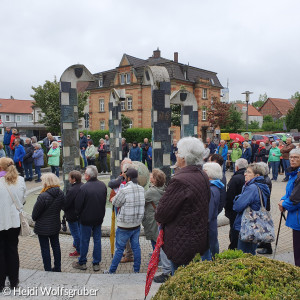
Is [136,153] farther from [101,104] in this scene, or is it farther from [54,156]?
[101,104]

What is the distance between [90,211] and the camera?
16.0 ft

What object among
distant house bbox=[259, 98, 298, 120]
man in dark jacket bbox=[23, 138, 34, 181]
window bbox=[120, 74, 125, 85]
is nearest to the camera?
man in dark jacket bbox=[23, 138, 34, 181]

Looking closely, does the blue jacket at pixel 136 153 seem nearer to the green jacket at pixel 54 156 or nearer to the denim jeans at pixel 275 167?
the green jacket at pixel 54 156

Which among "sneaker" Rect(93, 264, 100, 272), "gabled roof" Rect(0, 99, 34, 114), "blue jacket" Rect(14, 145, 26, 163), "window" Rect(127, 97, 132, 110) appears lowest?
"sneaker" Rect(93, 264, 100, 272)

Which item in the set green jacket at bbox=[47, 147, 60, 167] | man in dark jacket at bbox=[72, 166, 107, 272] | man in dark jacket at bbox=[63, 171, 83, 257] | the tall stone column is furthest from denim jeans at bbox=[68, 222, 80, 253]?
green jacket at bbox=[47, 147, 60, 167]

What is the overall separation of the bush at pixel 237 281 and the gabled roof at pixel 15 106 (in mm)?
69167

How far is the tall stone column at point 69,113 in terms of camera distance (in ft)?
26.0

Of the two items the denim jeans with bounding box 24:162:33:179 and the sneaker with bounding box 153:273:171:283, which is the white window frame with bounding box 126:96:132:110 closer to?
the denim jeans with bounding box 24:162:33:179

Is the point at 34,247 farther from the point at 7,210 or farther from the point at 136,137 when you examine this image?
the point at 136,137

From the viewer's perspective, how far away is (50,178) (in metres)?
4.63

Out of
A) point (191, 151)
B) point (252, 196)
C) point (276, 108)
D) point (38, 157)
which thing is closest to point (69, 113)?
point (252, 196)

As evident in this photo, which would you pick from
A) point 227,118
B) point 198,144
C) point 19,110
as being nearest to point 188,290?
point 198,144

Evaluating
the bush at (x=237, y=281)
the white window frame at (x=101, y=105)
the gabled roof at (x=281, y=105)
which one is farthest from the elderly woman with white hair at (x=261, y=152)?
the gabled roof at (x=281, y=105)

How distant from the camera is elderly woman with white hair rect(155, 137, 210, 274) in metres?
→ 2.96
